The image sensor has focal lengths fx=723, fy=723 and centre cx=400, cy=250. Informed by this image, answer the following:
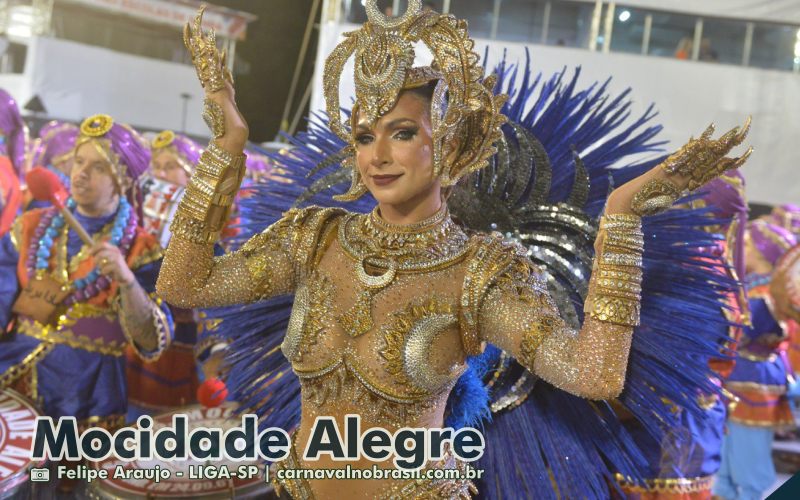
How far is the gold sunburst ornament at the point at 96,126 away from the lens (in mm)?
2266

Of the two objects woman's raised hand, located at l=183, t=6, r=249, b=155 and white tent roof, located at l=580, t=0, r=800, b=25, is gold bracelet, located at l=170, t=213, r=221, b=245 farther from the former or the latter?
white tent roof, located at l=580, t=0, r=800, b=25

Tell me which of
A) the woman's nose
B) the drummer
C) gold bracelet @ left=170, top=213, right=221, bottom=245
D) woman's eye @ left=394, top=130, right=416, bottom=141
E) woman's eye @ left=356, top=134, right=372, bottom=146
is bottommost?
the drummer

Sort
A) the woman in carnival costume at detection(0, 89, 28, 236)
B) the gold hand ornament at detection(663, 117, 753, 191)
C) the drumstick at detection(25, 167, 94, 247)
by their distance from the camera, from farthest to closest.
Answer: the woman in carnival costume at detection(0, 89, 28, 236) < the drumstick at detection(25, 167, 94, 247) < the gold hand ornament at detection(663, 117, 753, 191)

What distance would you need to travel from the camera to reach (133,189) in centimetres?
243

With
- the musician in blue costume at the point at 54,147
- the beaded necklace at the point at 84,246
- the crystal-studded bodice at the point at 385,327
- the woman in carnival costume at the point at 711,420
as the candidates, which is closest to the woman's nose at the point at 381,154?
the crystal-studded bodice at the point at 385,327

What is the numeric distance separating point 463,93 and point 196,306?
0.57m

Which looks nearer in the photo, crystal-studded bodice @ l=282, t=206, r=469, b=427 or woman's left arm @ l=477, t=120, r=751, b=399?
woman's left arm @ l=477, t=120, r=751, b=399

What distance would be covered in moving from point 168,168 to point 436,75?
2.40 metres

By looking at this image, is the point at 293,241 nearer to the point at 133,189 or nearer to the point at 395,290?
the point at 395,290

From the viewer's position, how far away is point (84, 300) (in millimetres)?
2240

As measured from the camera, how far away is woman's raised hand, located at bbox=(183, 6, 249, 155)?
1.14 meters

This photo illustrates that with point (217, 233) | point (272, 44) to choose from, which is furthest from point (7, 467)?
point (272, 44)

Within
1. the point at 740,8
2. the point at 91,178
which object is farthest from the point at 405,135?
the point at 740,8

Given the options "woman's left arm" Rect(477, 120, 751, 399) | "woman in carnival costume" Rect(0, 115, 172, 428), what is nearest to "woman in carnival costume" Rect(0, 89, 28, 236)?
"woman in carnival costume" Rect(0, 115, 172, 428)
